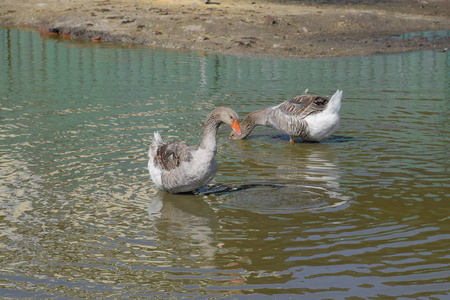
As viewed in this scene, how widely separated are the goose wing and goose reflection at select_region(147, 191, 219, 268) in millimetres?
3508

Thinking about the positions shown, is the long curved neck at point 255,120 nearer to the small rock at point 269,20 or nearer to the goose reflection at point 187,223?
the goose reflection at point 187,223

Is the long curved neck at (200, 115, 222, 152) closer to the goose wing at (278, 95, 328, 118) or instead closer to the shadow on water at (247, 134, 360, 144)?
the goose wing at (278, 95, 328, 118)

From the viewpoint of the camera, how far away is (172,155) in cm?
832

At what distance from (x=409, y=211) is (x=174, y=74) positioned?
1072 cm

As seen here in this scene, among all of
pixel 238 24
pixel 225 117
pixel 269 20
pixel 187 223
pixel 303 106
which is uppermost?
pixel 269 20

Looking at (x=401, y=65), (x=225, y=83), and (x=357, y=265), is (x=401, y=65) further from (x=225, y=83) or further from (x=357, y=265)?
(x=357, y=265)

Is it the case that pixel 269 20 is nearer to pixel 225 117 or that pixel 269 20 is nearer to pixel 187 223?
pixel 225 117

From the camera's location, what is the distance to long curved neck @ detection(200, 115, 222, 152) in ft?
26.3

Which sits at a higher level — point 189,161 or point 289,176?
point 189,161

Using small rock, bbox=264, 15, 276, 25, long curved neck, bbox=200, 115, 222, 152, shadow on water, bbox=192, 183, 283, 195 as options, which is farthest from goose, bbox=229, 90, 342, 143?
small rock, bbox=264, 15, 276, 25

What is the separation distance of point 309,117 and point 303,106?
22cm

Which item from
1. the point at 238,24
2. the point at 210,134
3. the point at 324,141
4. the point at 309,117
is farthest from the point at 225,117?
the point at 238,24

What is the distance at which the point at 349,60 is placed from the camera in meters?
20.2

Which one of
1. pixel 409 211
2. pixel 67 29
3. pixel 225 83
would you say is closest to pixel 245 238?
pixel 409 211
